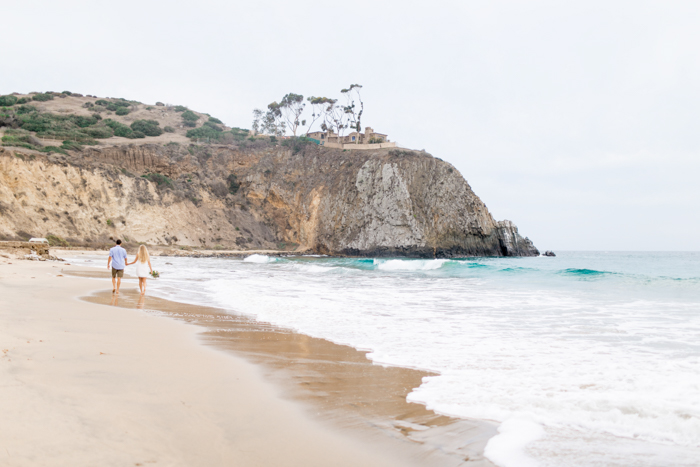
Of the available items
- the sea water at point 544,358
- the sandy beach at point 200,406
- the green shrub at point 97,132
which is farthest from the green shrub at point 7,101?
the sandy beach at point 200,406

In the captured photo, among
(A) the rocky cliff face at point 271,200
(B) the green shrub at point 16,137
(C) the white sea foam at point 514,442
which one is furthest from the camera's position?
(A) the rocky cliff face at point 271,200

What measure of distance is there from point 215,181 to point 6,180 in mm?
21433

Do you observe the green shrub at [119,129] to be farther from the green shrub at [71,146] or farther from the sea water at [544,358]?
the sea water at [544,358]

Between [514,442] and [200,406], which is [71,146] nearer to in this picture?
[200,406]

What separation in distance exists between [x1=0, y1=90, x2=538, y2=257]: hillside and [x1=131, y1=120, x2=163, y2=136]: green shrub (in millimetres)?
2493

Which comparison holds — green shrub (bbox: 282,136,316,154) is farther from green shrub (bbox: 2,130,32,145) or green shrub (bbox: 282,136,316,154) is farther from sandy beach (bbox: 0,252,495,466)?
sandy beach (bbox: 0,252,495,466)

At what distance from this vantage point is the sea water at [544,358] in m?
2.77

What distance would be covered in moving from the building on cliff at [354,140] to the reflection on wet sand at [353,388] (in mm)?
48194

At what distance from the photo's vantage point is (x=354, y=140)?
60281mm

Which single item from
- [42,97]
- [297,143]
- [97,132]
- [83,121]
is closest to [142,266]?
[97,132]

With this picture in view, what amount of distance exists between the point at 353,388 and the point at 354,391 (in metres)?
0.09

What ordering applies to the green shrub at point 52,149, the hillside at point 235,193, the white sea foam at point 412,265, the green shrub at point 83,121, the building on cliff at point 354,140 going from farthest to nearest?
the building on cliff at point 354,140 < the green shrub at point 83,121 < the green shrub at point 52,149 < the hillside at point 235,193 < the white sea foam at point 412,265

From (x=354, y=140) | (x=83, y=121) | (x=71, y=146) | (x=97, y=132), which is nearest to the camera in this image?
(x=71, y=146)

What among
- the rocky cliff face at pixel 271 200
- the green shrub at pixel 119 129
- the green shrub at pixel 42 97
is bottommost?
the rocky cliff face at pixel 271 200
